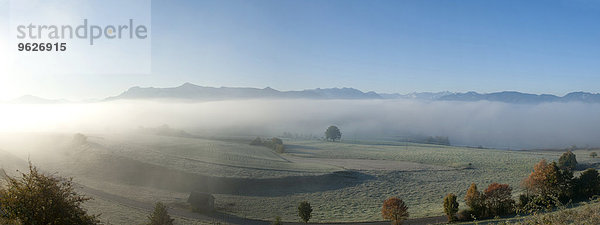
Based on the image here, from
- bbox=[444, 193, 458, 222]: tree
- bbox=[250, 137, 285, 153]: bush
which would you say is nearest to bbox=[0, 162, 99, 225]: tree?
bbox=[444, 193, 458, 222]: tree

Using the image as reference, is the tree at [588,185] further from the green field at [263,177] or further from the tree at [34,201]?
the tree at [34,201]

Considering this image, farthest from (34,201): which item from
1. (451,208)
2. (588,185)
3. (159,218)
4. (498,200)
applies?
(588,185)

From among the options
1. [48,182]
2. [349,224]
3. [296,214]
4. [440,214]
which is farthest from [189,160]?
[48,182]

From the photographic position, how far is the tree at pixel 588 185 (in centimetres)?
3720

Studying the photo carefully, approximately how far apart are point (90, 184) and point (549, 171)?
53.1 meters

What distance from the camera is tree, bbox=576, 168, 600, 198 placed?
122 feet

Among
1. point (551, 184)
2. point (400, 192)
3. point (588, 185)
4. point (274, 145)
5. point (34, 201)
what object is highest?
point (34, 201)

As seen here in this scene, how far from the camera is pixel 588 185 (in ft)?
123

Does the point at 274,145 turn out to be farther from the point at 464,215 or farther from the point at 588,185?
the point at 588,185

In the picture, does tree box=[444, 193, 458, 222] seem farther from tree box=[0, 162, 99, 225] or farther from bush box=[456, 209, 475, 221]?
tree box=[0, 162, 99, 225]

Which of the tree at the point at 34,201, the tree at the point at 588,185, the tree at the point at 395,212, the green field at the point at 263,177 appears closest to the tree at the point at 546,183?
the tree at the point at 588,185

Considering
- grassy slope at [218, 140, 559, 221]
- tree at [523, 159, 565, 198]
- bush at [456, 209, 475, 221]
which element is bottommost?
grassy slope at [218, 140, 559, 221]

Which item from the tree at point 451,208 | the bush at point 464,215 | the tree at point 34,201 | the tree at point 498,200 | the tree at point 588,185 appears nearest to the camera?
the tree at point 34,201

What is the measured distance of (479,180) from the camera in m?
54.3
